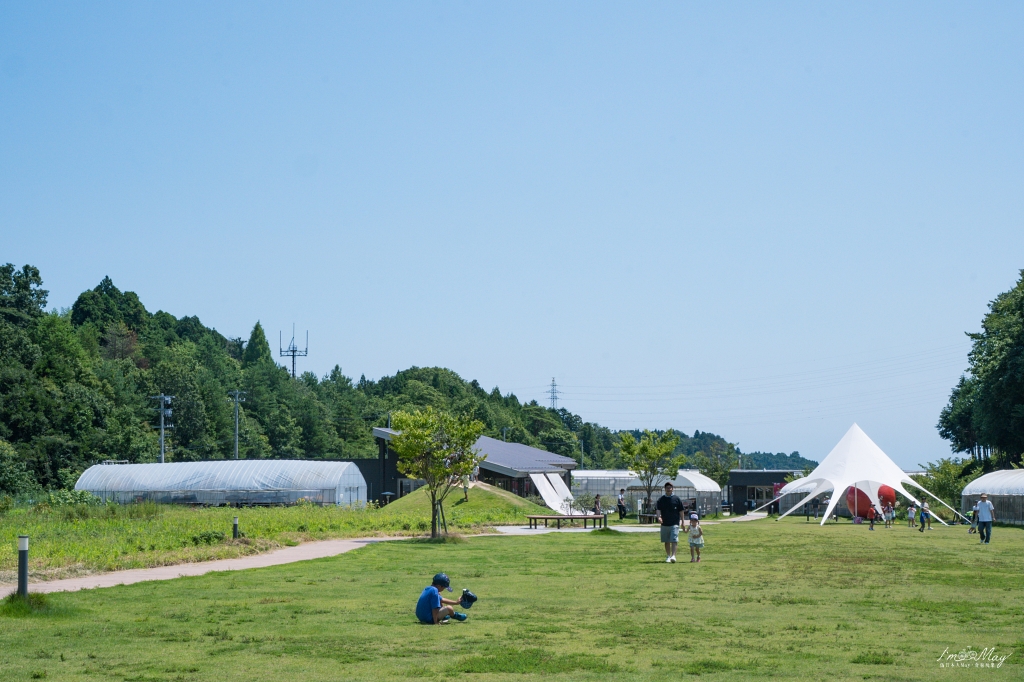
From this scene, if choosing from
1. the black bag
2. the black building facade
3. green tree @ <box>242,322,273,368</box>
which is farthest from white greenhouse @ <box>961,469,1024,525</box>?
green tree @ <box>242,322,273,368</box>

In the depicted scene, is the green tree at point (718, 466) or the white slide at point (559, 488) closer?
the white slide at point (559, 488)

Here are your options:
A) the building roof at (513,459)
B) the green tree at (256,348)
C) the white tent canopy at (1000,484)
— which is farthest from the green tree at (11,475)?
the green tree at (256,348)

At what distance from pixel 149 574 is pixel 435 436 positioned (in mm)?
11645

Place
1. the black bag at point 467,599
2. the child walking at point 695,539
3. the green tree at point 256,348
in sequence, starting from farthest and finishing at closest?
the green tree at point 256,348
the child walking at point 695,539
the black bag at point 467,599

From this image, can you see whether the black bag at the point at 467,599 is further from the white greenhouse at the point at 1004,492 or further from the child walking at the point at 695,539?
the white greenhouse at the point at 1004,492

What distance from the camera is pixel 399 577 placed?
17.8m

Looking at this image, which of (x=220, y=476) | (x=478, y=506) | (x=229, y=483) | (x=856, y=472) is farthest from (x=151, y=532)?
(x=856, y=472)

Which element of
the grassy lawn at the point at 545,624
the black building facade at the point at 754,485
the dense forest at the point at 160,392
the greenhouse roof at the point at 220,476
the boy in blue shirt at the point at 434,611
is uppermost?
the dense forest at the point at 160,392

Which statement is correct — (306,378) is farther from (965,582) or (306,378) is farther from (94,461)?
(965,582)

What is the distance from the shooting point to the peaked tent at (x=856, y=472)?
1838 inches

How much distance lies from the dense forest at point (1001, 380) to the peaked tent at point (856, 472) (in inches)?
322

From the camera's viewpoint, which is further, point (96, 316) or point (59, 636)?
point (96, 316)

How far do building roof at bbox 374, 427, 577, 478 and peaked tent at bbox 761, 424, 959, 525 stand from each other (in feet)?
50.2

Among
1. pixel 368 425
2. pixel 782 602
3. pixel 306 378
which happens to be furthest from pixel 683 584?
pixel 306 378
